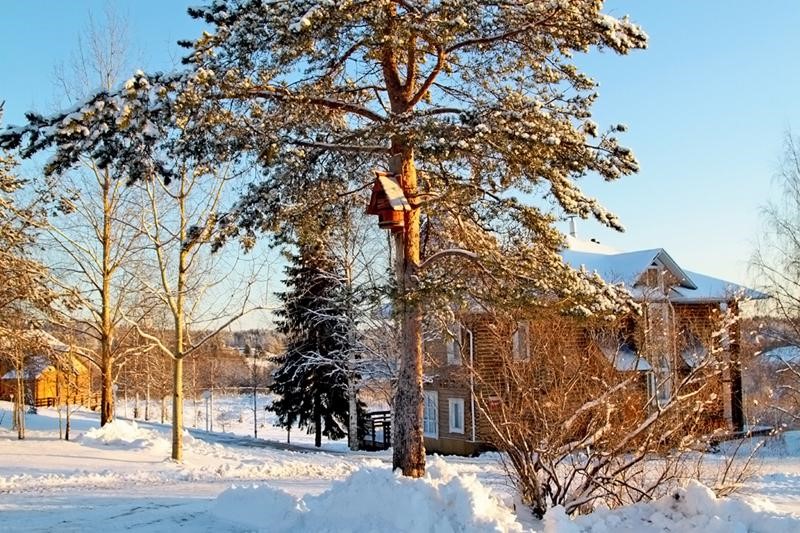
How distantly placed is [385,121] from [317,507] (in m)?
4.57

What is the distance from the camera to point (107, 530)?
25.8ft

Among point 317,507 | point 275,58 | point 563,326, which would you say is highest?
point 275,58

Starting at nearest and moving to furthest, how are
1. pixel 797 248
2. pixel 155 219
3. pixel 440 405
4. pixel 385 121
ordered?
pixel 385 121
pixel 155 219
pixel 797 248
pixel 440 405

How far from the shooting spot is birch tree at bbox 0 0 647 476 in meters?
8.14

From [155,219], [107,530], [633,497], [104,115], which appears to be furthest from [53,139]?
[155,219]

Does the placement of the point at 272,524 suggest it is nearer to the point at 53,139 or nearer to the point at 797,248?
the point at 53,139

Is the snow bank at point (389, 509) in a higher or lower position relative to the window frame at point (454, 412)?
higher

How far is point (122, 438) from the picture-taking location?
20.1 m

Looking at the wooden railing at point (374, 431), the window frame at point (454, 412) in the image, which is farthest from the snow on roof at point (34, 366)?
the window frame at point (454, 412)

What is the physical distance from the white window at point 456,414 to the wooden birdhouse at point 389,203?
60.0 ft

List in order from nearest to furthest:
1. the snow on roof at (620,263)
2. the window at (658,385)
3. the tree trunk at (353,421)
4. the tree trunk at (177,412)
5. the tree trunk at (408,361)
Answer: the window at (658,385) < the tree trunk at (408,361) < the tree trunk at (177,412) < the snow on roof at (620,263) < the tree trunk at (353,421)

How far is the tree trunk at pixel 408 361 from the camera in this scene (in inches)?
363

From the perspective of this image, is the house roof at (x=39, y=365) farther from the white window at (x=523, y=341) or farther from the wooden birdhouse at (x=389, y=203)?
the wooden birdhouse at (x=389, y=203)

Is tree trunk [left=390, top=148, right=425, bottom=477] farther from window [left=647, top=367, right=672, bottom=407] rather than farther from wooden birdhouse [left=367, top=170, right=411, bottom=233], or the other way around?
window [left=647, top=367, right=672, bottom=407]
